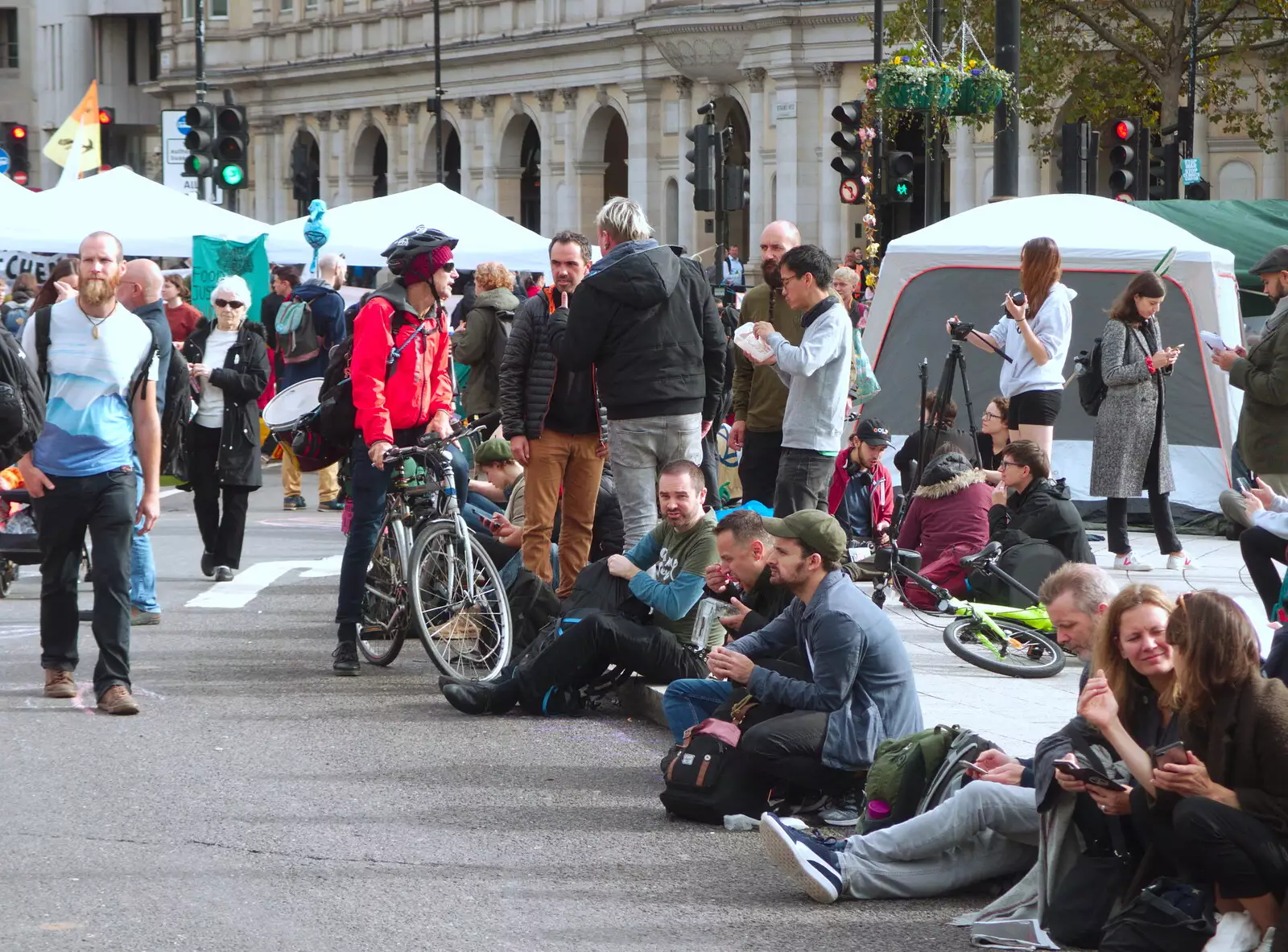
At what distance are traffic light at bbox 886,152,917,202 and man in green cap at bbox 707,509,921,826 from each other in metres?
15.9

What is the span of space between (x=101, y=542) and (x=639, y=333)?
254cm

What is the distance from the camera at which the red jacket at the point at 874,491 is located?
12.8 metres

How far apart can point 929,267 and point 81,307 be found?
8483 millimetres

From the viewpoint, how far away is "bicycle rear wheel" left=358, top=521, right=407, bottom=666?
32.4 feet

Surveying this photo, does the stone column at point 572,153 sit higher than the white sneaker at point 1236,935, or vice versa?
the stone column at point 572,153

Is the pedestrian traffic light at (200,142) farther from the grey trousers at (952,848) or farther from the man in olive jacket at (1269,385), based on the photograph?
the grey trousers at (952,848)

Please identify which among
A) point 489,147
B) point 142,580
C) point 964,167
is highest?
point 489,147

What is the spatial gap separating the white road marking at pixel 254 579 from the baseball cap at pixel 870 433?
3.49 meters

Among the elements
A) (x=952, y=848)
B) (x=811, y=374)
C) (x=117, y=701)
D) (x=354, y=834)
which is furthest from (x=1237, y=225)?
(x=354, y=834)

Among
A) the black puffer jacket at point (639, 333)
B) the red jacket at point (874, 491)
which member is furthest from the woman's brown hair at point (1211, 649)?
the red jacket at point (874, 491)

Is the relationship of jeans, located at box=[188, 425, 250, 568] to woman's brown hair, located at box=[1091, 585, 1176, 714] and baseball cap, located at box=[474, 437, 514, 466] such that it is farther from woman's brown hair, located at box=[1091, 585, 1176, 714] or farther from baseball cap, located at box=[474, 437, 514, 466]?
woman's brown hair, located at box=[1091, 585, 1176, 714]

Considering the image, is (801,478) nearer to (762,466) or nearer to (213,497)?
(762,466)

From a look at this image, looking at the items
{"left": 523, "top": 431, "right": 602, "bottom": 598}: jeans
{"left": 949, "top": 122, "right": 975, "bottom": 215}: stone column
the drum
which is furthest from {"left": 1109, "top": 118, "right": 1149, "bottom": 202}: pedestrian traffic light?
{"left": 949, "top": 122, "right": 975, "bottom": 215}: stone column

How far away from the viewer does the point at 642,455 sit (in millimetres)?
9719
